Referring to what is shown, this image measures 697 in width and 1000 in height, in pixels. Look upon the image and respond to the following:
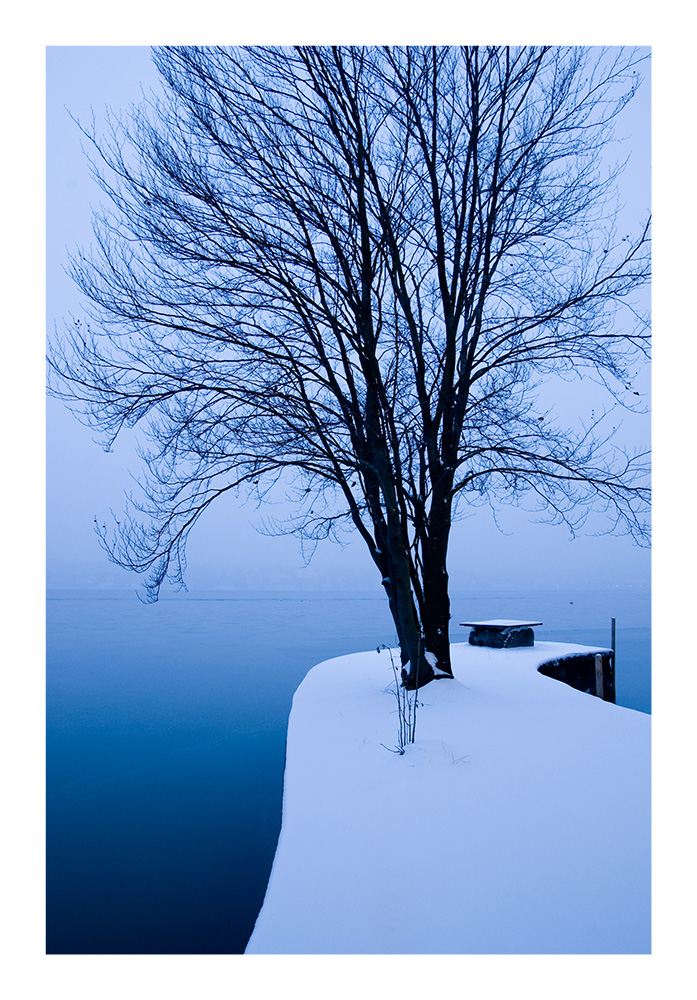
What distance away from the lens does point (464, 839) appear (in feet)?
12.0

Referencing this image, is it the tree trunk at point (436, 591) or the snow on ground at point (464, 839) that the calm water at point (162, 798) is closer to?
the snow on ground at point (464, 839)

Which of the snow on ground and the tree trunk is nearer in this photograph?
the snow on ground

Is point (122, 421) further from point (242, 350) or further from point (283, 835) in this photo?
point (283, 835)

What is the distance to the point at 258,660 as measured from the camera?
71.8ft

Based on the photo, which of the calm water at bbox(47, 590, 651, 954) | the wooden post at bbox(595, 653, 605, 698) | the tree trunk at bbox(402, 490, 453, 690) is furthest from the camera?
the wooden post at bbox(595, 653, 605, 698)

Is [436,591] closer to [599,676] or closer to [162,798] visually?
[162,798]

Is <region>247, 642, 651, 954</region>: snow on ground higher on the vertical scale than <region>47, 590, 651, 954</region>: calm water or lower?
higher

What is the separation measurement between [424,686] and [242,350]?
522cm

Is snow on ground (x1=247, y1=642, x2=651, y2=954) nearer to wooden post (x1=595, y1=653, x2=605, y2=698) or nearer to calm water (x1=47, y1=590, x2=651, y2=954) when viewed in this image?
calm water (x1=47, y1=590, x2=651, y2=954)

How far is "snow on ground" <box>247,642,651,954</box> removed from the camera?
2803mm

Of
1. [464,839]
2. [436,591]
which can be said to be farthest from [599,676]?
[464,839]

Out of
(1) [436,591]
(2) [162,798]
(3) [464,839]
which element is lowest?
(2) [162,798]

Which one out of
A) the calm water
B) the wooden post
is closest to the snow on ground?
the calm water

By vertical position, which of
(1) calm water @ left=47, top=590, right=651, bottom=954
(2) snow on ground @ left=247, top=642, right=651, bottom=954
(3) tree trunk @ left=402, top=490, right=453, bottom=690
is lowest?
(1) calm water @ left=47, top=590, right=651, bottom=954
